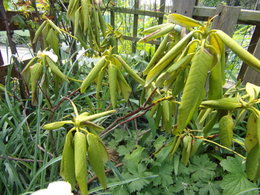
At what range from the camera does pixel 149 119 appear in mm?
1002

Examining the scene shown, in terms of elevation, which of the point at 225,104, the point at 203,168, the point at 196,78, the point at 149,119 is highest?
the point at 196,78

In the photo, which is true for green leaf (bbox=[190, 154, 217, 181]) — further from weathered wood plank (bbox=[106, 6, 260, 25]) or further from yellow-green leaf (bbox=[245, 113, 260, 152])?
weathered wood plank (bbox=[106, 6, 260, 25])

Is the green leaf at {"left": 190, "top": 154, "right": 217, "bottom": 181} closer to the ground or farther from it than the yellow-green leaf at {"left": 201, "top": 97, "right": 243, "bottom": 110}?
closer to the ground

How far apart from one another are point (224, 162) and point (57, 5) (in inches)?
73.0

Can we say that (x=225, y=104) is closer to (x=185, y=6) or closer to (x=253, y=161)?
(x=253, y=161)

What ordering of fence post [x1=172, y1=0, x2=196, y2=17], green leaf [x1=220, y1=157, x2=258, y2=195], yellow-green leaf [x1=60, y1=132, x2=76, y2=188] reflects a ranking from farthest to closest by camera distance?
fence post [x1=172, y1=0, x2=196, y2=17] → green leaf [x1=220, y1=157, x2=258, y2=195] → yellow-green leaf [x1=60, y1=132, x2=76, y2=188]

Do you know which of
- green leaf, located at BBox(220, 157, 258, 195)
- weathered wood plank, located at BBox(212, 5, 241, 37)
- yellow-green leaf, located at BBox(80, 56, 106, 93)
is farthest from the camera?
weathered wood plank, located at BBox(212, 5, 241, 37)

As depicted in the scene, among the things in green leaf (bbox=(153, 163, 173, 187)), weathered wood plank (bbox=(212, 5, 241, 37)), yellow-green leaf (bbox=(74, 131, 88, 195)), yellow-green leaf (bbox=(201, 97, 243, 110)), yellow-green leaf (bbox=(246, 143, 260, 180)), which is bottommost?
green leaf (bbox=(153, 163, 173, 187))

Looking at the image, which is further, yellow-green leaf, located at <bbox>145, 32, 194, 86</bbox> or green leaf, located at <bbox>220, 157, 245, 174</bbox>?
green leaf, located at <bbox>220, 157, 245, 174</bbox>

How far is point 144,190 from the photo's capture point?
90 cm

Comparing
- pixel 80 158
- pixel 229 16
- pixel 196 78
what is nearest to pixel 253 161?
pixel 196 78

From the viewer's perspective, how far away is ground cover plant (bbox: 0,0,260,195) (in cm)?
38

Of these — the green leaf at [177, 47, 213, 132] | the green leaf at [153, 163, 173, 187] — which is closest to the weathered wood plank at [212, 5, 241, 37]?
the green leaf at [153, 163, 173, 187]

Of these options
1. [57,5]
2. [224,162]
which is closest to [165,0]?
[57,5]
